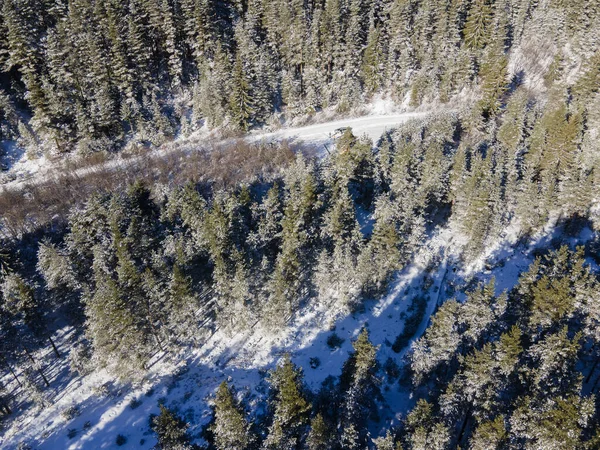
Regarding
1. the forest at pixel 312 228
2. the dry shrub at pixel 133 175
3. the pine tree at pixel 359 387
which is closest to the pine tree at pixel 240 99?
the forest at pixel 312 228

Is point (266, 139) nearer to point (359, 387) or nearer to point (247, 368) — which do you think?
point (247, 368)

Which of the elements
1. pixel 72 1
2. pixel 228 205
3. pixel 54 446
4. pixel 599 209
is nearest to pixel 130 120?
pixel 72 1

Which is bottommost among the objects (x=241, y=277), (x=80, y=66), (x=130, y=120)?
(x=241, y=277)

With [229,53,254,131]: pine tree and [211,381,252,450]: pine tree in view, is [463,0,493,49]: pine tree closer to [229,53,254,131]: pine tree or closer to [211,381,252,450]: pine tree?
[229,53,254,131]: pine tree

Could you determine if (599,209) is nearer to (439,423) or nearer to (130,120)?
(439,423)

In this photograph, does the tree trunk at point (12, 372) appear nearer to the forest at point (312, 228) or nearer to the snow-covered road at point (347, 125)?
the forest at point (312, 228)

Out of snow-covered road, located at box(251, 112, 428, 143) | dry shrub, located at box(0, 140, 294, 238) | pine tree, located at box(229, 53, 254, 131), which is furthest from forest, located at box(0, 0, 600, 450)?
snow-covered road, located at box(251, 112, 428, 143)
